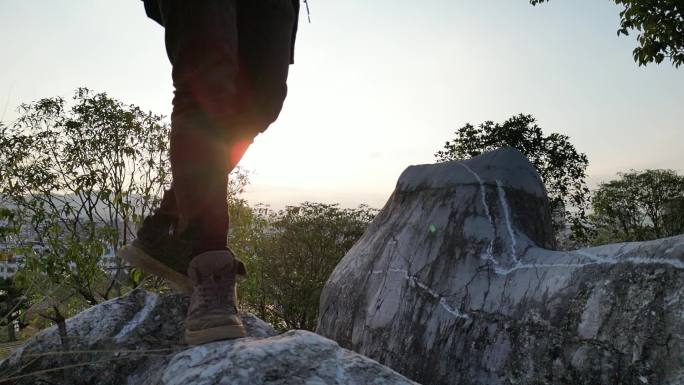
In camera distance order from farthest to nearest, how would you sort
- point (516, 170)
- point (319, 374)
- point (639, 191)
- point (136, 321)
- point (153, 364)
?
point (639, 191) < point (516, 170) < point (136, 321) < point (153, 364) < point (319, 374)

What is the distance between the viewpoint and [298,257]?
10484 mm

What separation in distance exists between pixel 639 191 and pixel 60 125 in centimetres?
2148

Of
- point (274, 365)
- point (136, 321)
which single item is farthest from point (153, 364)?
point (274, 365)

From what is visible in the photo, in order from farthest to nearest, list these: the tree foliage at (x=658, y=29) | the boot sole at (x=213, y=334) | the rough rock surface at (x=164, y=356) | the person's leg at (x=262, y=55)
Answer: the tree foliage at (x=658, y=29) → the person's leg at (x=262, y=55) → the boot sole at (x=213, y=334) → the rough rock surface at (x=164, y=356)

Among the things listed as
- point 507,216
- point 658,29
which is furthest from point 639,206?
point 507,216

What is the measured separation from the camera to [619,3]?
337 inches

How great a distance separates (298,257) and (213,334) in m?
9.18

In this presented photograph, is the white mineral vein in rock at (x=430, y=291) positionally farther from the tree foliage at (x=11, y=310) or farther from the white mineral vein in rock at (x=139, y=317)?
the tree foliage at (x=11, y=310)

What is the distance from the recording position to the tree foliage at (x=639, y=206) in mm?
21513

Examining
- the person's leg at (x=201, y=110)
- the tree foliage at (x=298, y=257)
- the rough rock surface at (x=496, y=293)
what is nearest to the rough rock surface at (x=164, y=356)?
the person's leg at (x=201, y=110)

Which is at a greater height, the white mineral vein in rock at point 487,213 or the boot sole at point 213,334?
the white mineral vein in rock at point 487,213

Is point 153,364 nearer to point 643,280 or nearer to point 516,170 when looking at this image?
point 643,280

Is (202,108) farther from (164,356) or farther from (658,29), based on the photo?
(658,29)

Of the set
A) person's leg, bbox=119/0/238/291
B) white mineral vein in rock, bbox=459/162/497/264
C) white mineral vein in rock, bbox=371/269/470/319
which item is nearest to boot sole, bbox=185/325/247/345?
person's leg, bbox=119/0/238/291
